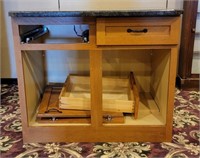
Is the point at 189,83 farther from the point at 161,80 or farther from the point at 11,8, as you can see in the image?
the point at 11,8

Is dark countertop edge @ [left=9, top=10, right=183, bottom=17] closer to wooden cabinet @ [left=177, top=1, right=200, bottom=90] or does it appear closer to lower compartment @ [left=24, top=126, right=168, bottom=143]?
lower compartment @ [left=24, top=126, right=168, bottom=143]

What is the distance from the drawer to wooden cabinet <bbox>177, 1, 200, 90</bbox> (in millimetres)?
1007

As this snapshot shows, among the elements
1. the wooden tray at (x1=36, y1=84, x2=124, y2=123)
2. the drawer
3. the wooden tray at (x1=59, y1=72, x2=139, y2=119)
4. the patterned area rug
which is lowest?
the patterned area rug

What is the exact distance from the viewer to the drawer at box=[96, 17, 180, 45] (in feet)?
3.85

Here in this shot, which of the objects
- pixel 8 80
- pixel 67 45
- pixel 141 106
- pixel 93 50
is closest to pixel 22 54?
pixel 67 45

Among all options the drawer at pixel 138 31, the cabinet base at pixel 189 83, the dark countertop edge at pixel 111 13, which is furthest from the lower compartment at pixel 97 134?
the cabinet base at pixel 189 83

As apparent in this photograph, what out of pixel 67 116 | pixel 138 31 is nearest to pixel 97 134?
pixel 67 116

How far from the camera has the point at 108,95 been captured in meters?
1.71

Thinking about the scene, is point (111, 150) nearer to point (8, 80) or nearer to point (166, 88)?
point (166, 88)

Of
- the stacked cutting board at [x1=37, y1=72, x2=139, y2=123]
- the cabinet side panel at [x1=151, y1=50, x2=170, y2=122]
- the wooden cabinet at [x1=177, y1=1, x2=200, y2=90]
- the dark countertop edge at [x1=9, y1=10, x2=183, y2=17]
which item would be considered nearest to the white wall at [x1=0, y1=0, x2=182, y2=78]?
the wooden cabinet at [x1=177, y1=1, x2=200, y2=90]

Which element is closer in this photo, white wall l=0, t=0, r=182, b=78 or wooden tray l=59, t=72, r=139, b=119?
wooden tray l=59, t=72, r=139, b=119

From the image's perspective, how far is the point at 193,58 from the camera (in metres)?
2.25

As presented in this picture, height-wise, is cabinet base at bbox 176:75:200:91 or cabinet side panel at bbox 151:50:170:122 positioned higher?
cabinet side panel at bbox 151:50:170:122

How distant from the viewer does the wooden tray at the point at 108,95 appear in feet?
4.76
